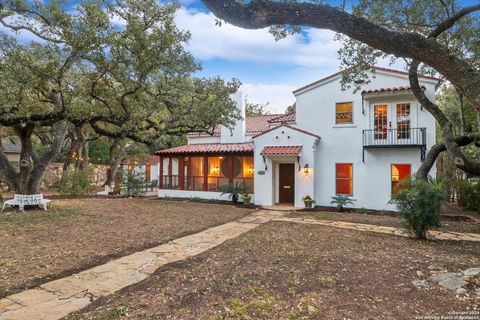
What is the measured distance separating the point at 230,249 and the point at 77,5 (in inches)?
339

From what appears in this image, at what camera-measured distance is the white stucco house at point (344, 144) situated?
12.5m

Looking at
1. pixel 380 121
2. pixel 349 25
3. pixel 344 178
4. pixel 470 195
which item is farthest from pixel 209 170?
pixel 349 25

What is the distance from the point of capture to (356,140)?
44.0ft

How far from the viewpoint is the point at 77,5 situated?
8.54 m

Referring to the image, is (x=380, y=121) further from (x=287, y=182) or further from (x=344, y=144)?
(x=287, y=182)

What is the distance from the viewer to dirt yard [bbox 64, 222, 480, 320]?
348cm

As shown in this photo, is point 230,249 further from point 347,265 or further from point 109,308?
point 109,308

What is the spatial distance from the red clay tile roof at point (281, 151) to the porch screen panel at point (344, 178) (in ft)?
7.29

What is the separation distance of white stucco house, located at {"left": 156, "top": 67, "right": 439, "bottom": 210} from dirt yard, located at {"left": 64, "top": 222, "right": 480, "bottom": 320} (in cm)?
648

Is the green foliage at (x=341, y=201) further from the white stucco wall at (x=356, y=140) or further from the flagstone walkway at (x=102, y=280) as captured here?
the flagstone walkway at (x=102, y=280)

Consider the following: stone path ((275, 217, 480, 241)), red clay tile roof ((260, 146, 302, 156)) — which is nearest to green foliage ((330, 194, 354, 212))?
red clay tile roof ((260, 146, 302, 156))

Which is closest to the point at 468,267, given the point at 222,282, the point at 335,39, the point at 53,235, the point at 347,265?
the point at 347,265

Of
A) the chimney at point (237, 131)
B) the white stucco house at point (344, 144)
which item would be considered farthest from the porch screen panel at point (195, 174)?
the white stucco house at point (344, 144)

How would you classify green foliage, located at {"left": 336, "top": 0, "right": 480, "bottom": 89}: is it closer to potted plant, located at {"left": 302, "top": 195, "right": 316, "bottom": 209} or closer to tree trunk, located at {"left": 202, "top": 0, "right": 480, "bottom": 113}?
tree trunk, located at {"left": 202, "top": 0, "right": 480, "bottom": 113}
